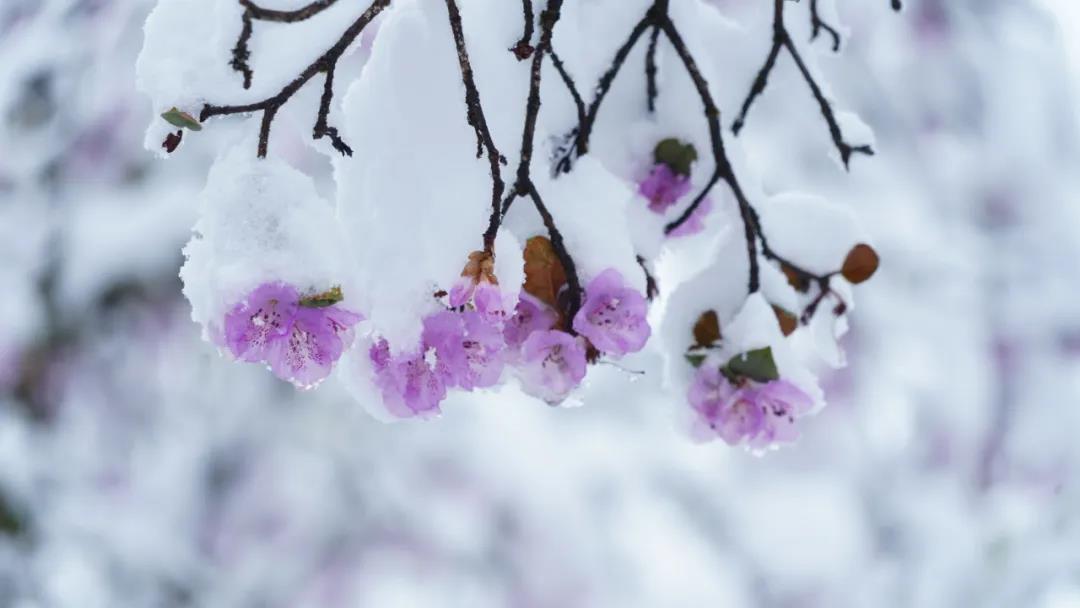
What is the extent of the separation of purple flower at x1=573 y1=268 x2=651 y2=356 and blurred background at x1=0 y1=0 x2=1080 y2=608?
169cm

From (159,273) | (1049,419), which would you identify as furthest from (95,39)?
(1049,419)

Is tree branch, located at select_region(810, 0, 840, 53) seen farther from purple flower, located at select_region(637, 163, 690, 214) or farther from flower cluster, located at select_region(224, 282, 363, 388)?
flower cluster, located at select_region(224, 282, 363, 388)

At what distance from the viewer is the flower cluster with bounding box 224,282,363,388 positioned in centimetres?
50

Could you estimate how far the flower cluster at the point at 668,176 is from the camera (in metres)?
0.76

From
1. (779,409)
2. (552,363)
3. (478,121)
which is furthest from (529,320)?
(779,409)

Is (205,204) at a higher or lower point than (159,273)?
higher

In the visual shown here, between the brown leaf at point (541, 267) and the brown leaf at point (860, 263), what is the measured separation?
37cm

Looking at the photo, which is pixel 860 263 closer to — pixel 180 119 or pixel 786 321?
pixel 786 321

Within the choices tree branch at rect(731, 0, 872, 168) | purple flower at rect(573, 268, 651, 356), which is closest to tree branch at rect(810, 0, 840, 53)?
tree branch at rect(731, 0, 872, 168)

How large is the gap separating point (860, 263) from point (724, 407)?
0.23 meters

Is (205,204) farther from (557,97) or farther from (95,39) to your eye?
(95,39)

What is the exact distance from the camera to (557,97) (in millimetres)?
699

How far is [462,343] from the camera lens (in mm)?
546

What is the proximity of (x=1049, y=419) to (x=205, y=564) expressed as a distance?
2674mm
